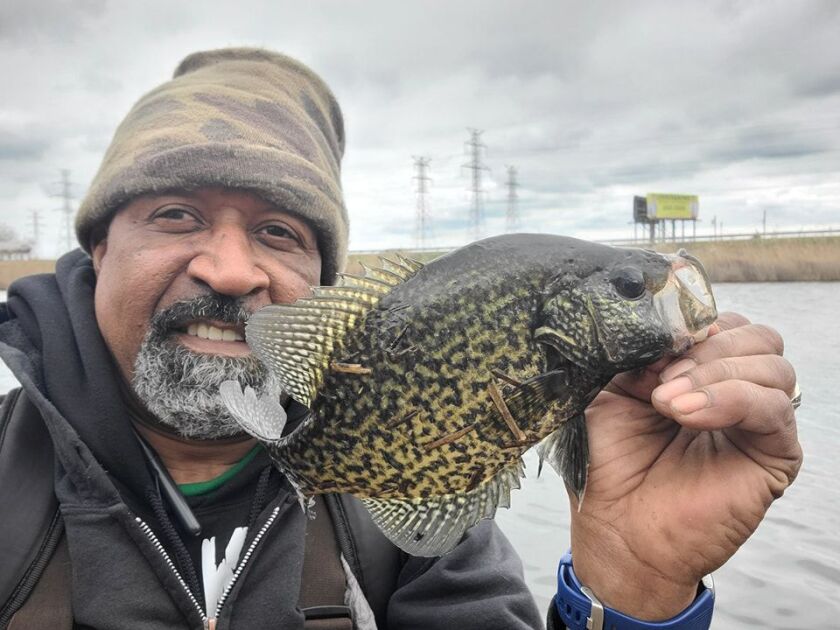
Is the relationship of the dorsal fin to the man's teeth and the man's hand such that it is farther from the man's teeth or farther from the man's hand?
the man's teeth

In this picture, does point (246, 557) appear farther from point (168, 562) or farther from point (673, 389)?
point (673, 389)

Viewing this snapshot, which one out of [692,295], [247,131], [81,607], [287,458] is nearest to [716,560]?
[692,295]

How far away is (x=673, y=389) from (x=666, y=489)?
1.99ft

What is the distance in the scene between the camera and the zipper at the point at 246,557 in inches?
100

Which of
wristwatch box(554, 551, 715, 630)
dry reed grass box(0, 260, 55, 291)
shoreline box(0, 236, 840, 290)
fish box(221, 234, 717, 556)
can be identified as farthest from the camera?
dry reed grass box(0, 260, 55, 291)

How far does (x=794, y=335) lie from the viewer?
488 inches

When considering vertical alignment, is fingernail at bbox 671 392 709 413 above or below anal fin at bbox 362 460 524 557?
above

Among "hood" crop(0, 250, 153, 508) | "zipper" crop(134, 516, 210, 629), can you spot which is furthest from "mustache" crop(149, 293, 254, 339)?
"zipper" crop(134, 516, 210, 629)

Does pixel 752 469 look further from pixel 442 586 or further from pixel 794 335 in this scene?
pixel 794 335

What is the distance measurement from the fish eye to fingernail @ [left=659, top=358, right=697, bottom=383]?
0.29m

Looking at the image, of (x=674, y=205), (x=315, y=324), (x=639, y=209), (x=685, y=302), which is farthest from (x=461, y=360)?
(x=674, y=205)

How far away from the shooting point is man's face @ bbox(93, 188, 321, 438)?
2.61 m

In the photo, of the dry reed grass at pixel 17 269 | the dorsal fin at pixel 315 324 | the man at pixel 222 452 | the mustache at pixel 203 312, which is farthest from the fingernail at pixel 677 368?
the dry reed grass at pixel 17 269

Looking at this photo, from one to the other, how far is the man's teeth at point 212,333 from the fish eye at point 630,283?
1718 mm
